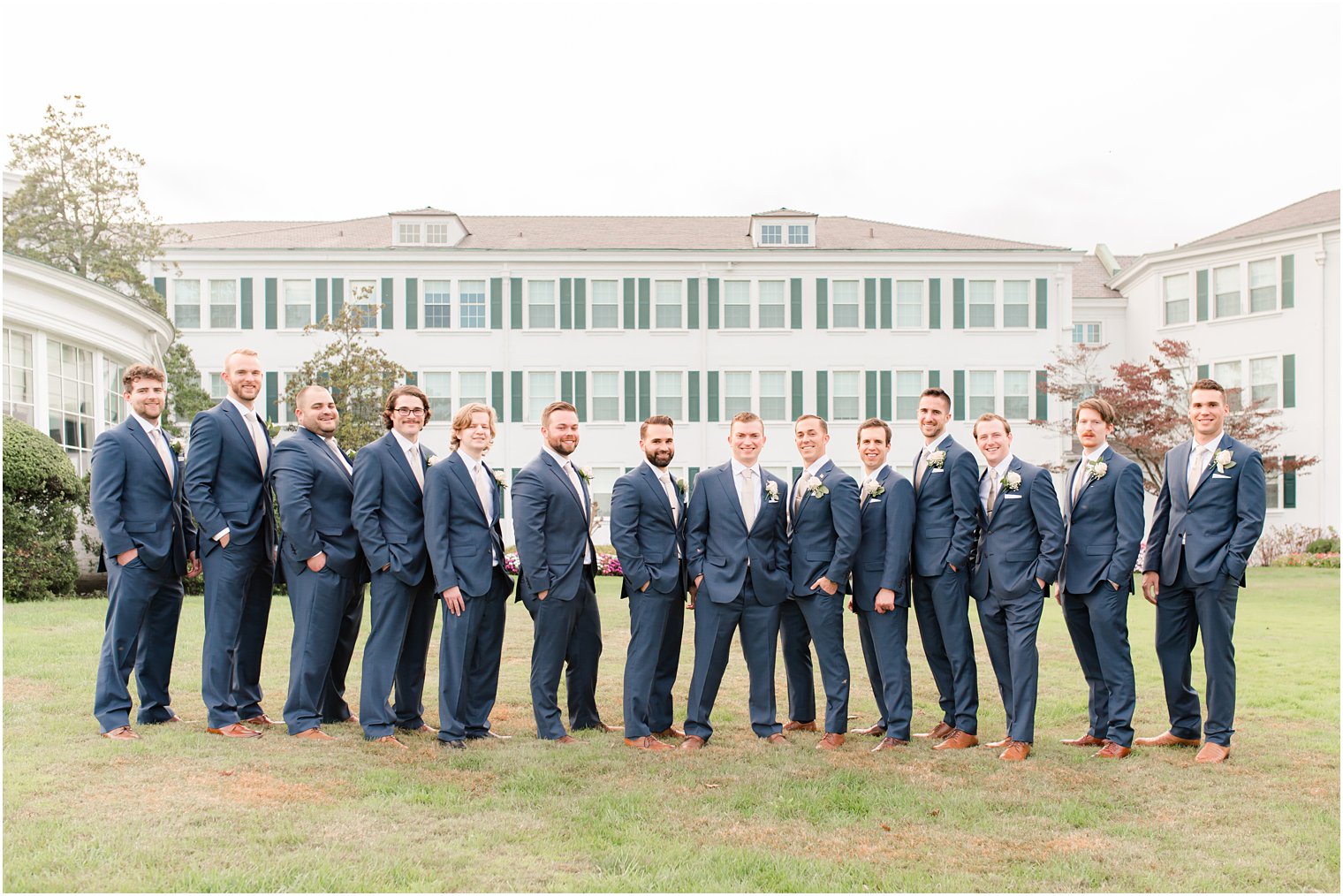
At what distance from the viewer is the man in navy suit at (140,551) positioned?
6.76 m

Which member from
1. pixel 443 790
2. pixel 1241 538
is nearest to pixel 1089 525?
pixel 1241 538

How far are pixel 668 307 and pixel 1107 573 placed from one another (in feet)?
89.5

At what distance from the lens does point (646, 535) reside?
24.1 feet

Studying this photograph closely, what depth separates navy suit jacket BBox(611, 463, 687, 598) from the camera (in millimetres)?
7246

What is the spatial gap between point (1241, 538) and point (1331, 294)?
1154 inches

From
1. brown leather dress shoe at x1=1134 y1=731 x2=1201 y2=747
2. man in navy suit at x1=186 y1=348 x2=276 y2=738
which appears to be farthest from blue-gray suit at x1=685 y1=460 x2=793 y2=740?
man in navy suit at x1=186 y1=348 x2=276 y2=738

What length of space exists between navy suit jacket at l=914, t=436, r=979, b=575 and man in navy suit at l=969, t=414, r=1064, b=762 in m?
0.14

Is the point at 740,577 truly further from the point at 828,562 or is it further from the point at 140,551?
the point at 140,551

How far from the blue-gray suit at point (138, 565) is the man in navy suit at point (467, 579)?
164cm

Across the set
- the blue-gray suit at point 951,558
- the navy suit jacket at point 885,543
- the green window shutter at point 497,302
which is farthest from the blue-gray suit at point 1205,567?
the green window shutter at point 497,302

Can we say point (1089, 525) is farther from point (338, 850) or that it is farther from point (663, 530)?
point (338, 850)

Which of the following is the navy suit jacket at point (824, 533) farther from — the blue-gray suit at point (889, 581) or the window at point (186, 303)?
the window at point (186, 303)

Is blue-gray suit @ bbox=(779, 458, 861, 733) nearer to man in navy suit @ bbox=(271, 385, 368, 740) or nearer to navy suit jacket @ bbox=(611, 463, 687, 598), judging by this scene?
navy suit jacket @ bbox=(611, 463, 687, 598)

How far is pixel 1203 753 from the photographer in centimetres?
668
